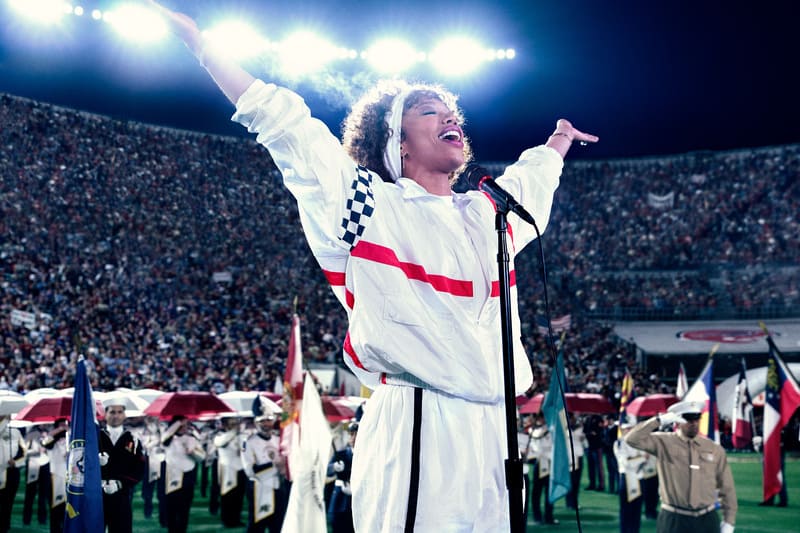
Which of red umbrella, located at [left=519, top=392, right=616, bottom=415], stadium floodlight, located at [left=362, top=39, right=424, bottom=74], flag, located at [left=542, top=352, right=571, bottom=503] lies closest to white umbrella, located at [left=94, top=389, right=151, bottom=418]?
flag, located at [left=542, top=352, right=571, bottom=503]

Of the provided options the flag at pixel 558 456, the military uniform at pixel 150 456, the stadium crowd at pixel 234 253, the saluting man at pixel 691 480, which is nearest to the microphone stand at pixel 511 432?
the saluting man at pixel 691 480

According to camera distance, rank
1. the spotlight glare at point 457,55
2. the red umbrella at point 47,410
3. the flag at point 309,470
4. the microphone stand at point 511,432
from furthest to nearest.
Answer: the spotlight glare at point 457,55 < the red umbrella at point 47,410 < the flag at point 309,470 < the microphone stand at point 511,432

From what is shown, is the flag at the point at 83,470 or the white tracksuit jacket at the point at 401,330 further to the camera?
the flag at the point at 83,470

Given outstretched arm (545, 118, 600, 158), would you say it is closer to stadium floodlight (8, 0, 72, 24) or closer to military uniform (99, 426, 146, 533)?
military uniform (99, 426, 146, 533)

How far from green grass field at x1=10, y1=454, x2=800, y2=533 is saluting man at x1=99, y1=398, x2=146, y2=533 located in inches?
142

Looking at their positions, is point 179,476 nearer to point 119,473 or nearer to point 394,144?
point 119,473

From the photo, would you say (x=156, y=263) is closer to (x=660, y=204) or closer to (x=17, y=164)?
(x=17, y=164)

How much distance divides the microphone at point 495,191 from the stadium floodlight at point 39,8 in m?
21.8

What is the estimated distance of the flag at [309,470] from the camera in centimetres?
906

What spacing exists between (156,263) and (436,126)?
27.8 metres

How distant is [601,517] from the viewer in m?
14.2

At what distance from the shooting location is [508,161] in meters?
37.6

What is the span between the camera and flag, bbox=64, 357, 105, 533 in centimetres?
802

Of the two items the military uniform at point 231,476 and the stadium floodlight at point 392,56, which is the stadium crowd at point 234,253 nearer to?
the stadium floodlight at point 392,56
